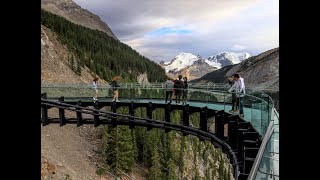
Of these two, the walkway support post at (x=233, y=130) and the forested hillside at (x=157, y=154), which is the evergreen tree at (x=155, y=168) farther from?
the walkway support post at (x=233, y=130)

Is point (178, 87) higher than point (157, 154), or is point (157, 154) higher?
point (178, 87)

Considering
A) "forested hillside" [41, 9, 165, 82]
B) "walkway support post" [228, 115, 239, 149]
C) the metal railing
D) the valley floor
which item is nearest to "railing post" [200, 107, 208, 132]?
the metal railing

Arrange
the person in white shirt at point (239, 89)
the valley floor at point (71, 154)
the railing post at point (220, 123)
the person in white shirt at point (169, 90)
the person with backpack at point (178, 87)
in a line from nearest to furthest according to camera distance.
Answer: the person in white shirt at point (239, 89) → the railing post at point (220, 123) → the person with backpack at point (178, 87) → the person in white shirt at point (169, 90) → the valley floor at point (71, 154)

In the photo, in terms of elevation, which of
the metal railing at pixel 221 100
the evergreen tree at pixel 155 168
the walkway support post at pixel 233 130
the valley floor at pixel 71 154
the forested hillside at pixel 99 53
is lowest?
the evergreen tree at pixel 155 168

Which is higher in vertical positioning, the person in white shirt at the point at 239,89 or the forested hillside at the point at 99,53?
the forested hillside at the point at 99,53

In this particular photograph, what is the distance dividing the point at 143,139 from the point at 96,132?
11.1 m

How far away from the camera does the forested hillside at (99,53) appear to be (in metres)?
132

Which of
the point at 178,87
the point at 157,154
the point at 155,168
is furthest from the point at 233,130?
the point at 157,154

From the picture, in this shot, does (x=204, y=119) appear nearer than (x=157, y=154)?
Yes

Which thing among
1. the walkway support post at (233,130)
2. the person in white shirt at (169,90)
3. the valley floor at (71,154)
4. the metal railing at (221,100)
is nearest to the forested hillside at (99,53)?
the valley floor at (71,154)

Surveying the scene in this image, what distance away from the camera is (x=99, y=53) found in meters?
153

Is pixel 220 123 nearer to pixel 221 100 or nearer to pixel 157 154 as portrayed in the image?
pixel 221 100

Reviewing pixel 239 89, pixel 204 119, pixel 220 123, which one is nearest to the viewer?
pixel 239 89
